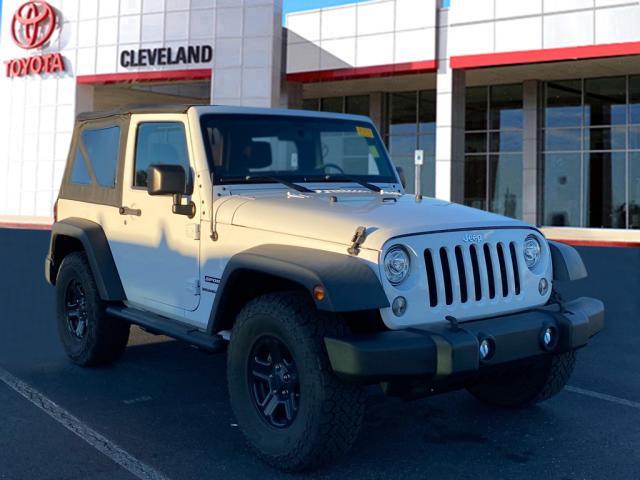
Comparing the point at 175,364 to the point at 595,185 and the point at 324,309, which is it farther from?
the point at 595,185

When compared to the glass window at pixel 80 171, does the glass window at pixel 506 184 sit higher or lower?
higher

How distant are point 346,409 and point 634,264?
11.3 metres

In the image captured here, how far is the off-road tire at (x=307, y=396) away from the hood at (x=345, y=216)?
15.5 inches

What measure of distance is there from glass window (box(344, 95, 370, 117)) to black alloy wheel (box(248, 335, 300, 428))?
24.4 m

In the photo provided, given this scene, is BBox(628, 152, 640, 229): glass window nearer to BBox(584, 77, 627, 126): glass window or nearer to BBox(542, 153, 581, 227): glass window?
BBox(584, 77, 627, 126): glass window

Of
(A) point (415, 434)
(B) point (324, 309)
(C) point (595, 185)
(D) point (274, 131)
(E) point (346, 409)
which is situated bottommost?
(A) point (415, 434)

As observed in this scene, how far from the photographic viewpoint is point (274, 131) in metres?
5.08

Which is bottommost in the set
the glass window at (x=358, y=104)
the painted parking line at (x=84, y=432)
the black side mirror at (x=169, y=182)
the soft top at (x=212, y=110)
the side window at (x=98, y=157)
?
the painted parking line at (x=84, y=432)

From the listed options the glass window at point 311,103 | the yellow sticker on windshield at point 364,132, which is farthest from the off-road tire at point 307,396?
the glass window at point 311,103

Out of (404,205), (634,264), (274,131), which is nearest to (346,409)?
(404,205)

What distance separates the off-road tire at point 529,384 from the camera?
4652 mm

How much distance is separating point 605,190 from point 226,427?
22022mm

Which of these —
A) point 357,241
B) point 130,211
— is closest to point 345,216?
point 357,241

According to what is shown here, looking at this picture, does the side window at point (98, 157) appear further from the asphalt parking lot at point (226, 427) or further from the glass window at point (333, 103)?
the glass window at point (333, 103)
